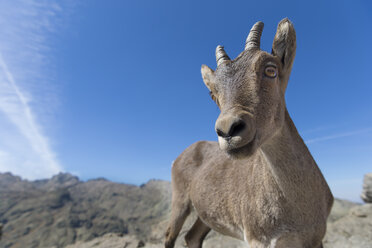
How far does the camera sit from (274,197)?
258 centimetres

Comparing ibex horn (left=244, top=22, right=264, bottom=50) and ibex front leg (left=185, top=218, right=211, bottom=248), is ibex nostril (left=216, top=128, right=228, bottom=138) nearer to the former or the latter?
ibex horn (left=244, top=22, right=264, bottom=50)

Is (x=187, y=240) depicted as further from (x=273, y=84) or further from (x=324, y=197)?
(x=273, y=84)

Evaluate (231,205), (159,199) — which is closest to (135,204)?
(159,199)

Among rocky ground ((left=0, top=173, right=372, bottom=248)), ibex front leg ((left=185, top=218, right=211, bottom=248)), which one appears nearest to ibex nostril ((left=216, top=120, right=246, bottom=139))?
ibex front leg ((left=185, top=218, right=211, bottom=248))

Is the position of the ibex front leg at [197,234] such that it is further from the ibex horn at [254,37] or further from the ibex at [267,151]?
the ibex horn at [254,37]

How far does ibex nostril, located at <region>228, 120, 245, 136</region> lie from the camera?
1749mm

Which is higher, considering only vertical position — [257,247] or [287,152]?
[287,152]

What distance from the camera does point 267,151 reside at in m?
2.61

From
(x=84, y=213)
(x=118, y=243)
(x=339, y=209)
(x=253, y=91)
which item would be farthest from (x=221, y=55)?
(x=84, y=213)

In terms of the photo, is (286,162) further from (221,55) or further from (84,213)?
(84,213)

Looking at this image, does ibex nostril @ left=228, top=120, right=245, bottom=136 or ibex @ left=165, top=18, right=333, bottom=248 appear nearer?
ibex nostril @ left=228, top=120, right=245, bottom=136

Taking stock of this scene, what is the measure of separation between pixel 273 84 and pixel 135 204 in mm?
31238

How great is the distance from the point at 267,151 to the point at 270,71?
3.23ft

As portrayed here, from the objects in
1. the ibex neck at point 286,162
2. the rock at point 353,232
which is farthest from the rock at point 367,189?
the ibex neck at point 286,162
